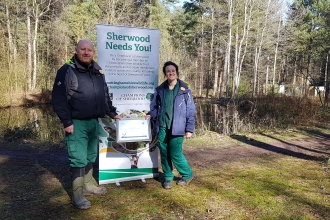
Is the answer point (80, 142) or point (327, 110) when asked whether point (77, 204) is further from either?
point (327, 110)

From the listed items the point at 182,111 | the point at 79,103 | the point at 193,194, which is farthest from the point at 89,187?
the point at 182,111

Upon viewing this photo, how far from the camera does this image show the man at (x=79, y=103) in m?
3.09

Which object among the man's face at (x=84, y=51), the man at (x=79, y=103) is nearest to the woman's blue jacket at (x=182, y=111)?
the man at (x=79, y=103)

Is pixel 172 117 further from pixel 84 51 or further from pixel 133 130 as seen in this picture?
pixel 84 51

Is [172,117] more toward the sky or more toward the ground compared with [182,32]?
more toward the ground

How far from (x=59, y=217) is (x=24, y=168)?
2164mm

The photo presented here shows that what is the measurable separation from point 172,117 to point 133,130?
0.61 meters

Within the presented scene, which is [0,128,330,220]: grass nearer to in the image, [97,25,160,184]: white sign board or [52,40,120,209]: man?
[97,25,160,184]: white sign board

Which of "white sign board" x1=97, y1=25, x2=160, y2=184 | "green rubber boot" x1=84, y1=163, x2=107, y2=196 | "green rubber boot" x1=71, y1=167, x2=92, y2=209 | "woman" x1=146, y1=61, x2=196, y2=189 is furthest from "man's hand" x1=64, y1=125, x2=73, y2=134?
"woman" x1=146, y1=61, x2=196, y2=189

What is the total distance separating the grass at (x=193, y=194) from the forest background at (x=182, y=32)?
12.6 m

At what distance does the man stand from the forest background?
14.2 metres

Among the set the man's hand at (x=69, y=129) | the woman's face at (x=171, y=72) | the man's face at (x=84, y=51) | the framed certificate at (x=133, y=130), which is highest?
the man's face at (x=84, y=51)

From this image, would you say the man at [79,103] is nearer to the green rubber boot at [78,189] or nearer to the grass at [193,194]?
the green rubber boot at [78,189]

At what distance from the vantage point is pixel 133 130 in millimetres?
3971
